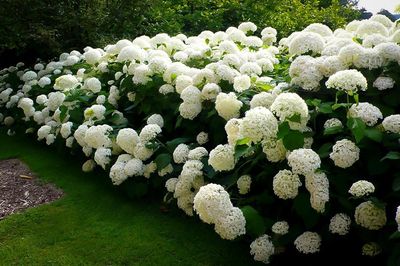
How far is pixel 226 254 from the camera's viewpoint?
3.41 metres

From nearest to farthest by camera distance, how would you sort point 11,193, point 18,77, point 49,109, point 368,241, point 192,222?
1. point 368,241
2. point 192,222
3. point 11,193
4. point 49,109
5. point 18,77

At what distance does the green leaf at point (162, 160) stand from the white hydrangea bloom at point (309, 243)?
4.97ft

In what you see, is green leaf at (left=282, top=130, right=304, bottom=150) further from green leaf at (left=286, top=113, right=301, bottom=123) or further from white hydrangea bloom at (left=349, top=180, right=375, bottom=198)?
white hydrangea bloom at (left=349, top=180, right=375, bottom=198)

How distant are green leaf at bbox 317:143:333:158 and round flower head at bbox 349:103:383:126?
25 centimetres

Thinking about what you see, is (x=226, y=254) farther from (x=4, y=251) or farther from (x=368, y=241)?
(x=4, y=251)

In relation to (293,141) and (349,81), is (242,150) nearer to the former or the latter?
Result: (293,141)

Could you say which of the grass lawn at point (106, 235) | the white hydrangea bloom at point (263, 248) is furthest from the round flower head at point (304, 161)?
the grass lawn at point (106, 235)

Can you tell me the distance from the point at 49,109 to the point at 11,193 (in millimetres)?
1637

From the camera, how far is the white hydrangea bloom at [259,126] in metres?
2.80

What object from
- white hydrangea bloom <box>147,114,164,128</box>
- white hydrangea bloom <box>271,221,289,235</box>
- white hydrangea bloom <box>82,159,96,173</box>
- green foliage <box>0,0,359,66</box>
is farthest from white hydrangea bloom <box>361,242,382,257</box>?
green foliage <box>0,0,359,66</box>

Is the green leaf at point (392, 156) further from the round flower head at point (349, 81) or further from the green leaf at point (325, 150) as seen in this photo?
the round flower head at point (349, 81)

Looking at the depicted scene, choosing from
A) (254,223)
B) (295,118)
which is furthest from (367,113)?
(254,223)

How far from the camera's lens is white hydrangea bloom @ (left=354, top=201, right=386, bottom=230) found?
8.57ft

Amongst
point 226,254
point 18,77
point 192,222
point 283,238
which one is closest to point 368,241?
point 283,238
